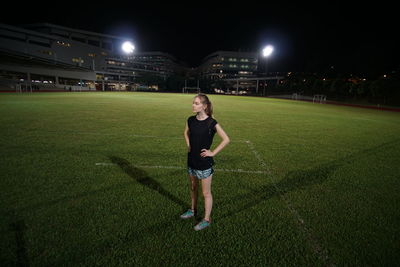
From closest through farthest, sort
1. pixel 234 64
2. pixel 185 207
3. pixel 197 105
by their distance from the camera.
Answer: pixel 197 105 → pixel 185 207 → pixel 234 64

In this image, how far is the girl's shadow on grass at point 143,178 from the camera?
4.12 m

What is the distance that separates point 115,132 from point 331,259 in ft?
28.4

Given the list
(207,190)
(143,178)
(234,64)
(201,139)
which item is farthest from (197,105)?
(234,64)

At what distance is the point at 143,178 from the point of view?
4941 millimetres

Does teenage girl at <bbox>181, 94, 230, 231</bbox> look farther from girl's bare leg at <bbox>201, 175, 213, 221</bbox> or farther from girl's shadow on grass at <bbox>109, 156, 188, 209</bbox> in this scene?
girl's shadow on grass at <bbox>109, 156, 188, 209</bbox>

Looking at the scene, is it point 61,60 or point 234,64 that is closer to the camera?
point 61,60

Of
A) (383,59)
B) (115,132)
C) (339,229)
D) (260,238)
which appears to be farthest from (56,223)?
(383,59)

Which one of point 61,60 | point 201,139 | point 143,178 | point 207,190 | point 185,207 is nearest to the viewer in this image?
point 201,139

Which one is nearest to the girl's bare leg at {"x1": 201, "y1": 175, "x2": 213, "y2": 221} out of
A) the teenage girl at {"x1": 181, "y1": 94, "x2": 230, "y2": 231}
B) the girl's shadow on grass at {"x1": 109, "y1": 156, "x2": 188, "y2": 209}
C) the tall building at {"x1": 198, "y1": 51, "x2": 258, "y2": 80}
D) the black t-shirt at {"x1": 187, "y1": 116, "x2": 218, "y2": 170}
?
the teenage girl at {"x1": 181, "y1": 94, "x2": 230, "y2": 231}

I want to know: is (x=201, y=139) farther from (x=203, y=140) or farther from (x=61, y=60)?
(x=61, y=60)

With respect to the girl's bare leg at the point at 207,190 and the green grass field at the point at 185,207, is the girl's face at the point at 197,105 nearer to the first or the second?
the girl's bare leg at the point at 207,190

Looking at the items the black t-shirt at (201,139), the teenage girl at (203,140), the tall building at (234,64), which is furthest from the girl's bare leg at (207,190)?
the tall building at (234,64)

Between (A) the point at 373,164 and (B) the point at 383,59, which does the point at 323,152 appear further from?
(B) the point at 383,59

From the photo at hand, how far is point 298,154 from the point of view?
6996 mm
